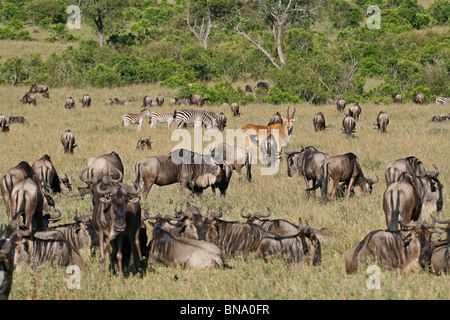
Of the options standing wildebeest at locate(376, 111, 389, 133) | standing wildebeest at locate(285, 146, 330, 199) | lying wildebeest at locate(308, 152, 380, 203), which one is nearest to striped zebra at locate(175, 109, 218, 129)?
standing wildebeest at locate(376, 111, 389, 133)

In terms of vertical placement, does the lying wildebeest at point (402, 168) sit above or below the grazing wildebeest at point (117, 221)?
above

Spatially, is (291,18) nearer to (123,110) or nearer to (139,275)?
(123,110)

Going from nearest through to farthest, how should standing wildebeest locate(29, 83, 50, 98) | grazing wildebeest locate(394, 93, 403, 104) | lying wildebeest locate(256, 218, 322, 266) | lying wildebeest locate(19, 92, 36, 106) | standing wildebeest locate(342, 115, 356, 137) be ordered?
lying wildebeest locate(256, 218, 322, 266) → standing wildebeest locate(342, 115, 356, 137) → grazing wildebeest locate(394, 93, 403, 104) → lying wildebeest locate(19, 92, 36, 106) → standing wildebeest locate(29, 83, 50, 98)

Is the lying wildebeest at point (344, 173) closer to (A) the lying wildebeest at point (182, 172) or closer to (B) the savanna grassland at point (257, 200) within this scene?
(B) the savanna grassland at point (257, 200)

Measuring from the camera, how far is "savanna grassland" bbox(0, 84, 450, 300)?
7.06 m

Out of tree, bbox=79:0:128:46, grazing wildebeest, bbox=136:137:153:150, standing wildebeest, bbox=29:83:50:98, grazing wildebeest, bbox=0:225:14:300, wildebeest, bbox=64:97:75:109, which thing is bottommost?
grazing wildebeest, bbox=0:225:14:300

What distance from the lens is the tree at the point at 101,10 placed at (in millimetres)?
49938

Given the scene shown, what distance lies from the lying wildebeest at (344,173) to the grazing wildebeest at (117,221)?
4.99 meters

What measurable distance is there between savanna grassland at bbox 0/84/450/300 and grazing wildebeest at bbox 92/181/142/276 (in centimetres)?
26

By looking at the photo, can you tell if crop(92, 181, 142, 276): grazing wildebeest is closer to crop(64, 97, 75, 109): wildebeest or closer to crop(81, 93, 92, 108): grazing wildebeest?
crop(64, 97, 75, 109): wildebeest

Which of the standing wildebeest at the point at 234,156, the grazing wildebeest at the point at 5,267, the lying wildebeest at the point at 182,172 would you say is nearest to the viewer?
the grazing wildebeest at the point at 5,267

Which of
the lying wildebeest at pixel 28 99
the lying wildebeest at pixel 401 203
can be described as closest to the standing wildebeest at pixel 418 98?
the lying wildebeest at pixel 28 99

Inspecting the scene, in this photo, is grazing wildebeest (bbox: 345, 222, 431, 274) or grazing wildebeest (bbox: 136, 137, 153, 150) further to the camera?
grazing wildebeest (bbox: 136, 137, 153, 150)

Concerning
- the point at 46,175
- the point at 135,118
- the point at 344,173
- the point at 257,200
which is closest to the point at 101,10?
the point at 135,118
